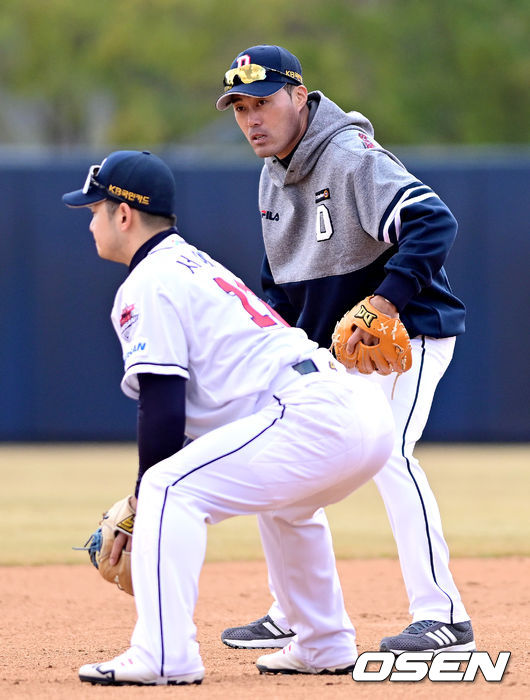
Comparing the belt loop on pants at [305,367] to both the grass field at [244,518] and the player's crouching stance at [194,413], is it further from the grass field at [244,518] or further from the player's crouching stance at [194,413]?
the grass field at [244,518]

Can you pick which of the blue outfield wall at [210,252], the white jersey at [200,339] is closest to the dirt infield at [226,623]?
the white jersey at [200,339]

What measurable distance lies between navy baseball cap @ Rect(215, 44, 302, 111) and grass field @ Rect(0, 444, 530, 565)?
9.09 feet

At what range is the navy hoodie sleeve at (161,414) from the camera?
2.87m

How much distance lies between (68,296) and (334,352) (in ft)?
24.5

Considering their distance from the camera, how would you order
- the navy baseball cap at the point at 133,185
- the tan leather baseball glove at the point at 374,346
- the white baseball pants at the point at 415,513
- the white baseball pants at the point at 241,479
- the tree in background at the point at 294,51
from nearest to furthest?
1. the white baseball pants at the point at 241,479
2. the navy baseball cap at the point at 133,185
3. the tan leather baseball glove at the point at 374,346
4. the white baseball pants at the point at 415,513
5. the tree in background at the point at 294,51

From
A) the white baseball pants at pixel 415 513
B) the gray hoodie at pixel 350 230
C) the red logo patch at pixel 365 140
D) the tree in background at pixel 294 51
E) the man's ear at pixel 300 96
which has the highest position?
the tree in background at pixel 294 51

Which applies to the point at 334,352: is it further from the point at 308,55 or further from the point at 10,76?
the point at 10,76

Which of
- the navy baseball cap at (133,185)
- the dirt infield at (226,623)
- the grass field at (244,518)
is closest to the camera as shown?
the dirt infield at (226,623)

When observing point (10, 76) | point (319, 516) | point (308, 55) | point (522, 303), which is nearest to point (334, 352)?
point (319, 516)

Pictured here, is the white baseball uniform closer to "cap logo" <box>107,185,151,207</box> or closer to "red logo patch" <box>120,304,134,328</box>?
"red logo patch" <box>120,304,134,328</box>

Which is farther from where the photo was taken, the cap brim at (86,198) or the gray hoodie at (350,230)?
the gray hoodie at (350,230)

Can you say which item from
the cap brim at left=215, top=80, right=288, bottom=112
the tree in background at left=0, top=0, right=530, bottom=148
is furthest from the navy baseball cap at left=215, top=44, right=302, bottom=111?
the tree in background at left=0, top=0, right=530, bottom=148

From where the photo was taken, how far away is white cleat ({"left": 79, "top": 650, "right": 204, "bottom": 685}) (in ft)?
9.35

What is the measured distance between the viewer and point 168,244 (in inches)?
123
